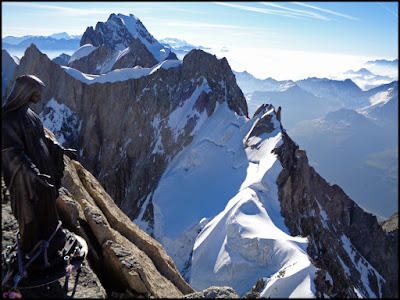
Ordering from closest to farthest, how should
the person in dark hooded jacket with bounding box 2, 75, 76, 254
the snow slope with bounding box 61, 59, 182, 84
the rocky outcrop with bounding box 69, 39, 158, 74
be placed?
1. the person in dark hooded jacket with bounding box 2, 75, 76, 254
2. the snow slope with bounding box 61, 59, 182, 84
3. the rocky outcrop with bounding box 69, 39, 158, 74

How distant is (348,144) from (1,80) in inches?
8215

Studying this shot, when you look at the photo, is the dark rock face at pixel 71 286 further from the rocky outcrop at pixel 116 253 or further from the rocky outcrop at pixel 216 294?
the rocky outcrop at pixel 216 294

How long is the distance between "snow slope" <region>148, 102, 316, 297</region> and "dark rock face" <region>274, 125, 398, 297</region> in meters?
1.68

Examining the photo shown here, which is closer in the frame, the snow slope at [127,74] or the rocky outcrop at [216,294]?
the rocky outcrop at [216,294]

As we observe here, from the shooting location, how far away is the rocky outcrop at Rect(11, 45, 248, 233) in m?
37.7

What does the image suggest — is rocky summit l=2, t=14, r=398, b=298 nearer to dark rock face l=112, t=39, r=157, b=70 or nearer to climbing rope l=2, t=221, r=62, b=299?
climbing rope l=2, t=221, r=62, b=299

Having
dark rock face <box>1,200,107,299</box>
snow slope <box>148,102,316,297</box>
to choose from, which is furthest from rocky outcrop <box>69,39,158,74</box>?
dark rock face <box>1,200,107,299</box>

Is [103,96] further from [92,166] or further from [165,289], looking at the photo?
[165,289]

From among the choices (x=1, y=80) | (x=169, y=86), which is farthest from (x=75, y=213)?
(x=169, y=86)

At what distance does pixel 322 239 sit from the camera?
25.1m

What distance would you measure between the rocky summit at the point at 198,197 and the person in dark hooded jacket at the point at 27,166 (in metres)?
2.03

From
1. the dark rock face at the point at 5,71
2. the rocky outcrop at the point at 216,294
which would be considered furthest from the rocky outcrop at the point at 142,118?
the dark rock face at the point at 5,71

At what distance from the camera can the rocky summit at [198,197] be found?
9.17m

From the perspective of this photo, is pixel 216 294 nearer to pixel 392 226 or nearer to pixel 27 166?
pixel 27 166
